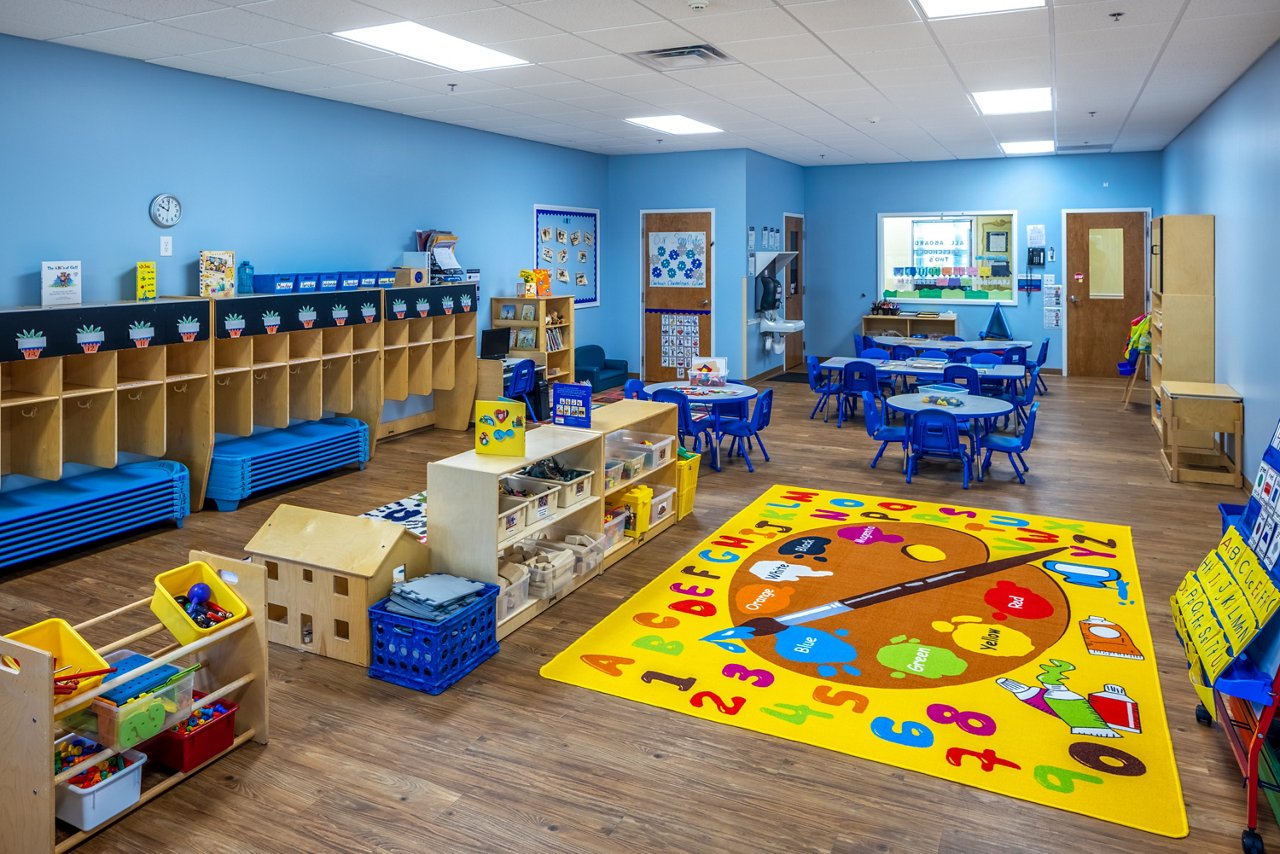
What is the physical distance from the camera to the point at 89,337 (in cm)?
551

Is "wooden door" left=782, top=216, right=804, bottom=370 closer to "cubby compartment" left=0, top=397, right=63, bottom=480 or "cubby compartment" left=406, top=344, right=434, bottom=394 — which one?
"cubby compartment" left=406, top=344, right=434, bottom=394

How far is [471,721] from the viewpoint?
3.68m

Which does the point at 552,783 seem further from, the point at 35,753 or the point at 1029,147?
the point at 1029,147

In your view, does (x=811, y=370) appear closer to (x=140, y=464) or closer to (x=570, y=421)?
(x=570, y=421)

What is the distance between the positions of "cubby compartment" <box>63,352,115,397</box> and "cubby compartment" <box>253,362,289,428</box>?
1.37 m

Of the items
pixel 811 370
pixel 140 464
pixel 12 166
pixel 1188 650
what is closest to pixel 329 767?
pixel 1188 650

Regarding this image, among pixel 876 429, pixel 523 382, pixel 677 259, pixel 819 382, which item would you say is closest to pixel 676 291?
pixel 677 259

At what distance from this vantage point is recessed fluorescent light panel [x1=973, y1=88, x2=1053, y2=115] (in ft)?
26.3

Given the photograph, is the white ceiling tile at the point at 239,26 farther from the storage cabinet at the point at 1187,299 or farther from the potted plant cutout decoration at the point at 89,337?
the storage cabinet at the point at 1187,299

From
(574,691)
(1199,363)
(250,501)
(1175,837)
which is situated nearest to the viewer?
(1175,837)

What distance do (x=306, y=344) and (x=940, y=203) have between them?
9997 mm

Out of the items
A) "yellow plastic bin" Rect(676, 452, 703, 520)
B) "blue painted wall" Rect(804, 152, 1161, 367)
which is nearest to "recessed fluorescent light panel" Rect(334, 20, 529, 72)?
"yellow plastic bin" Rect(676, 452, 703, 520)

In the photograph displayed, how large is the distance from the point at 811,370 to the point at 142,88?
21.5 feet

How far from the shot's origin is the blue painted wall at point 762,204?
39.9 ft
